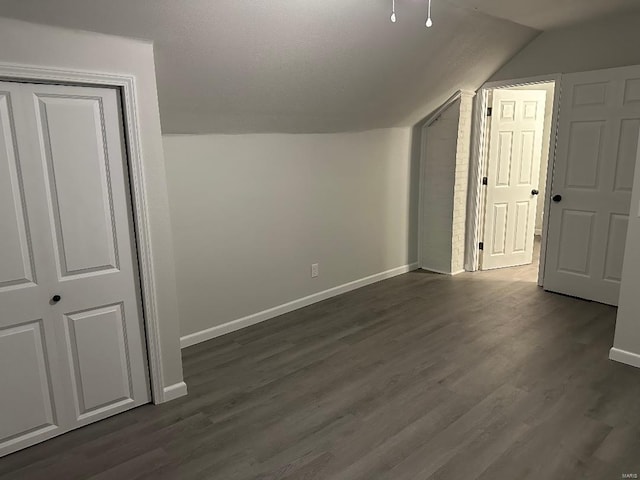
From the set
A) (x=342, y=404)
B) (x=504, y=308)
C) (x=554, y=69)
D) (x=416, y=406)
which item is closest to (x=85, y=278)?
(x=342, y=404)

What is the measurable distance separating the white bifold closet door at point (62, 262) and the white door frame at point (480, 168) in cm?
369

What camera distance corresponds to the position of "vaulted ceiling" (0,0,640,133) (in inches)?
91.4

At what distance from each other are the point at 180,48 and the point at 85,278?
1.33m

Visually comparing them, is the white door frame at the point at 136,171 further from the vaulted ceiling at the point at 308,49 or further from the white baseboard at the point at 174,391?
the vaulted ceiling at the point at 308,49

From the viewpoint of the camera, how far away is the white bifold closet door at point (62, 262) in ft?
7.04

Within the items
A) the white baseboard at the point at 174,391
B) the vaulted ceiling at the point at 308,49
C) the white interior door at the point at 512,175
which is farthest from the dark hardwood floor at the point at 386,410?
the vaulted ceiling at the point at 308,49

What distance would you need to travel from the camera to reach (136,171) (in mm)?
2422

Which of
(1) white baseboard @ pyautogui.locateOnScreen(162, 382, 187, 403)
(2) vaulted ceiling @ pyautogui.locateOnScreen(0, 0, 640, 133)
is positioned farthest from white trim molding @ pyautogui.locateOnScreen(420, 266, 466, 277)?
(1) white baseboard @ pyautogui.locateOnScreen(162, 382, 187, 403)

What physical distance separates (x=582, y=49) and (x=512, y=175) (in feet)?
4.60

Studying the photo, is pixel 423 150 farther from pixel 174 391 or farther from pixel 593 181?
pixel 174 391

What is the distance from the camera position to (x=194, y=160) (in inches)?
130

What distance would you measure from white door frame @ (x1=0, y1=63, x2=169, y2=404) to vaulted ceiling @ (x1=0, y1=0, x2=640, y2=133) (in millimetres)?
220

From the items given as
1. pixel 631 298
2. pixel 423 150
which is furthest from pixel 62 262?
pixel 423 150

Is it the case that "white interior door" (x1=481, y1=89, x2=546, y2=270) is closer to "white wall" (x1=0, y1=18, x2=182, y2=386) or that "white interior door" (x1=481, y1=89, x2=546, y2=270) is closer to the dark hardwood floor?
the dark hardwood floor
